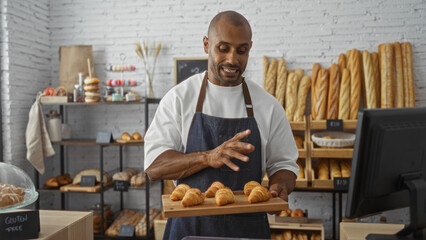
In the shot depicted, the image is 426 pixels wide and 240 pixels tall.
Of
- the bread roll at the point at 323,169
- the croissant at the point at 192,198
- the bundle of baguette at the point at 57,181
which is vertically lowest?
the bundle of baguette at the point at 57,181

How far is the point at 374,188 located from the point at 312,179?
232cm

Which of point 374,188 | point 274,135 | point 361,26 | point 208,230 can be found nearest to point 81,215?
point 208,230

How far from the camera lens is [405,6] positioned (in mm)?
3707

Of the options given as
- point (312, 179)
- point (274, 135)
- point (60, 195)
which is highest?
point (274, 135)

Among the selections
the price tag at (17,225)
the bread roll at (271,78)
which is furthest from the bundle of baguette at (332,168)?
the price tag at (17,225)

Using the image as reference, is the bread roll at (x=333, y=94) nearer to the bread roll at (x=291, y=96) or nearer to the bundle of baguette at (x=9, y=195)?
the bread roll at (x=291, y=96)

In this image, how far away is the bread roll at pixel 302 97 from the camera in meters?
3.63

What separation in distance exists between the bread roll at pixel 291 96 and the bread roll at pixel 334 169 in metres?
0.56

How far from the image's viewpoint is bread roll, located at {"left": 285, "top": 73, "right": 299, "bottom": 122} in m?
3.64

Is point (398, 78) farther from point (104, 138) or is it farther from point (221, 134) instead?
point (104, 138)

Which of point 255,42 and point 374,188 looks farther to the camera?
point 255,42

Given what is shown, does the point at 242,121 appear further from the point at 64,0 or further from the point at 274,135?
the point at 64,0

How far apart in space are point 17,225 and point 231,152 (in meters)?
0.88

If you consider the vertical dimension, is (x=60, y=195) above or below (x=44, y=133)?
below
